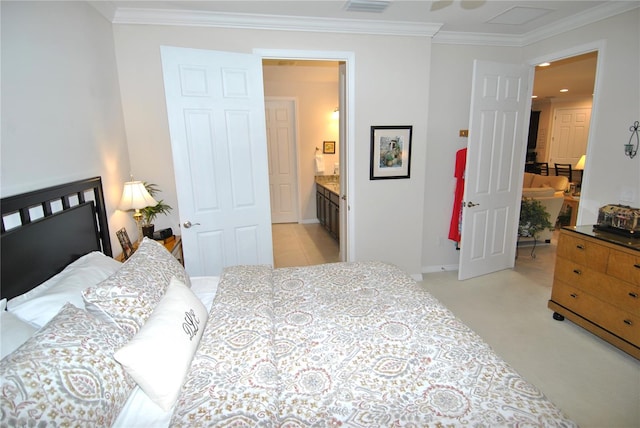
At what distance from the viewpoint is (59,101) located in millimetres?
1800

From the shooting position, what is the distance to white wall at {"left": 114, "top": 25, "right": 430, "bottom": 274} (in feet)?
8.75

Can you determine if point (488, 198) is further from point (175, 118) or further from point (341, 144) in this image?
point (175, 118)

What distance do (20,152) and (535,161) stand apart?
1015cm

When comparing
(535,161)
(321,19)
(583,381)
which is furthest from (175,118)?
(535,161)

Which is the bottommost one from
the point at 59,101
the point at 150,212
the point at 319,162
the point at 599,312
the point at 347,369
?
the point at 599,312

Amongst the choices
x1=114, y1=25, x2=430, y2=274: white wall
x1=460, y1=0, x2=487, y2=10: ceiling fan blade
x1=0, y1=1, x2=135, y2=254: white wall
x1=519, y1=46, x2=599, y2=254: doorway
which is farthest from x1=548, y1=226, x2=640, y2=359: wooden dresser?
x1=0, y1=1, x2=135, y2=254: white wall

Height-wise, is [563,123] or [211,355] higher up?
[563,123]

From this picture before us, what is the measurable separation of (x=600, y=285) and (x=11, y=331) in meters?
3.52

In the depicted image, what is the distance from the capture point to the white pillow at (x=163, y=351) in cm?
109

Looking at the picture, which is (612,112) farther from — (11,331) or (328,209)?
(11,331)

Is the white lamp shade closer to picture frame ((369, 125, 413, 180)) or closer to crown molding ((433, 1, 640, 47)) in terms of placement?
picture frame ((369, 125, 413, 180))

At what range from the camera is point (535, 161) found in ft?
27.7

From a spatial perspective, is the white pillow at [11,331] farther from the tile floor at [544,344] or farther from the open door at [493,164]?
the open door at [493,164]

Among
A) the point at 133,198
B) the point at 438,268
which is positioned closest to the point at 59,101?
the point at 133,198
